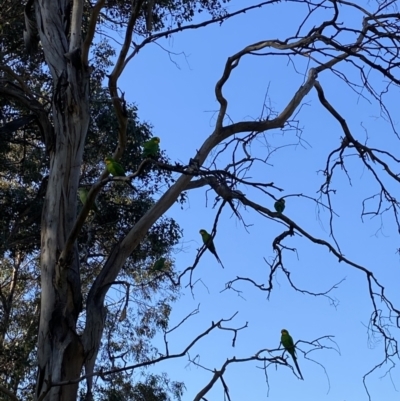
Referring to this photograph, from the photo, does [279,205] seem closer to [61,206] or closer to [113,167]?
[113,167]

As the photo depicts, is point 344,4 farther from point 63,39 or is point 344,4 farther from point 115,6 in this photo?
point 115,6

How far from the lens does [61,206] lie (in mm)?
3936

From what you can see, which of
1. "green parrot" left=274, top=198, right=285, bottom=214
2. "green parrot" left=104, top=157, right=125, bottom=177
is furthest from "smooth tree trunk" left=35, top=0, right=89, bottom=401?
"green parrot" left=274, top=198, right=285, bottom=214

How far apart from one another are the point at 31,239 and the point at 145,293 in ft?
5.75

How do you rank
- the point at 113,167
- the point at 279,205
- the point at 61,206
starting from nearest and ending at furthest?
the point at 279,205 < the point at 113,167 < the point at 61,206

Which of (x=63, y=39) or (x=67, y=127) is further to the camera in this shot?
(x=63, y=39)

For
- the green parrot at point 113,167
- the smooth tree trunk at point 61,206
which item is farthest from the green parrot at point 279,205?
the smooth tree trunk at point 61,206

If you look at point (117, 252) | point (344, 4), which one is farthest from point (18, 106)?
point (344, 4)

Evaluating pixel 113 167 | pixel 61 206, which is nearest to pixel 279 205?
pixel 113 167

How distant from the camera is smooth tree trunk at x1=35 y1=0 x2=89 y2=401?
11.7 feet

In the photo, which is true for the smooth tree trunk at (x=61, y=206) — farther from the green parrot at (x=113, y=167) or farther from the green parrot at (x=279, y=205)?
the green parrot at (x=279, y=205)

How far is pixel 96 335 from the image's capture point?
3.71 metres

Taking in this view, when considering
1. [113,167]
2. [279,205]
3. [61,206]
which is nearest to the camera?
[279,205]

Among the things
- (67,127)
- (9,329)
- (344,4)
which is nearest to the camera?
(344,4)
